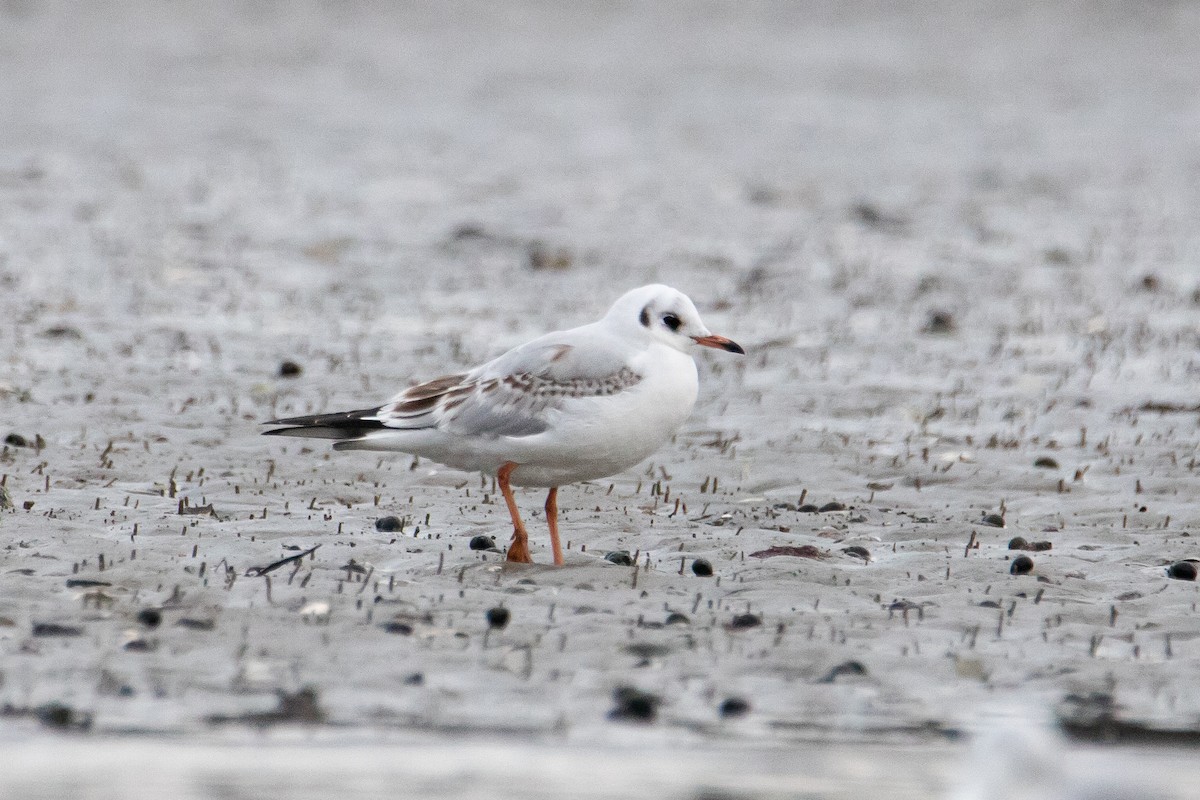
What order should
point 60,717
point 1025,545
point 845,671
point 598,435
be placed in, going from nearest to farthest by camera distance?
1. point 60,717
2. point 845,671
3. point 598,435
4. point 1025,545

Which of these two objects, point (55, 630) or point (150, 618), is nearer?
point (55, 630)

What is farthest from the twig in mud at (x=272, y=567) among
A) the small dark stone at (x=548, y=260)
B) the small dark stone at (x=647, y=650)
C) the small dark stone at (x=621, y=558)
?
the small dark stone at (x=548, y=260)

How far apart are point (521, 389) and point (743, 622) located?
1822 mm

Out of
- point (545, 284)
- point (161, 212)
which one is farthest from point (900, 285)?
point (161, 212)

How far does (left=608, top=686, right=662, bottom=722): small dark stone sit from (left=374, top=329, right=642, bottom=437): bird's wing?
2.25m

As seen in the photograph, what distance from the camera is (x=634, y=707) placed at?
703cm

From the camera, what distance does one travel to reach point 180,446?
38.6 feet

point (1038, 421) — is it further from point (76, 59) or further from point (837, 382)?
point (76, 59)

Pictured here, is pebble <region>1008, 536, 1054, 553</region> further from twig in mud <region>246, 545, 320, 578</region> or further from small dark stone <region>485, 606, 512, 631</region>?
twig in mud <region>246, 545, 320, 578</region>

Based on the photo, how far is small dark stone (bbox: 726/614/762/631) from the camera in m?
8.13

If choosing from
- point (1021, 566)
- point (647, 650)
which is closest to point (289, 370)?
point (1021, 566)

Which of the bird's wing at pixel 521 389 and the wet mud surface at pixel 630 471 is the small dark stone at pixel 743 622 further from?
the bird's wing at pixel 521 389

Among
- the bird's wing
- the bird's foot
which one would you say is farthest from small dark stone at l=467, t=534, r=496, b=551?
the bird's wing

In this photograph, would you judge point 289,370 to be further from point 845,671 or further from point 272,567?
point 845,671
